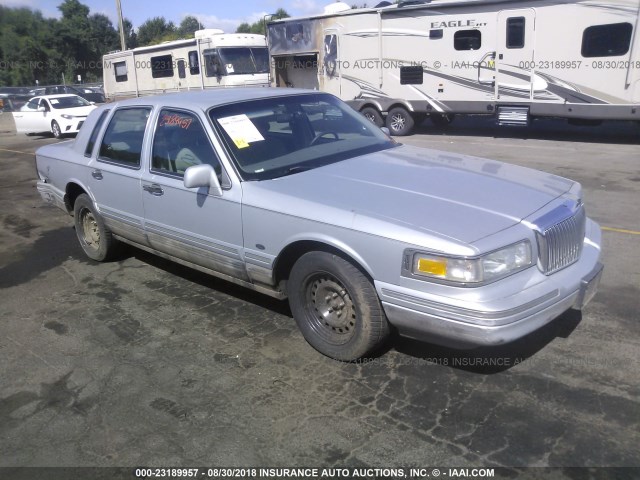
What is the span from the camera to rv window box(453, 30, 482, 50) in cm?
1333

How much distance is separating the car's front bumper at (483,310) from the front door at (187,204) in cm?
132

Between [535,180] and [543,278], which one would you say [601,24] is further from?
[543,278]

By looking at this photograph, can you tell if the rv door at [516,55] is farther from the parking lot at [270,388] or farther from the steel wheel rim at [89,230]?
the steel wheel rim at [89,230]

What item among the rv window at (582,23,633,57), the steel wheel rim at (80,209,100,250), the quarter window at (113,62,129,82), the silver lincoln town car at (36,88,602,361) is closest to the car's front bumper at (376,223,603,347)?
the silver lincoln town car at (36,88,602,361)

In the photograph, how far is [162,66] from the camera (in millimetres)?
22141

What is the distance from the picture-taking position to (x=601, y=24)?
11773mm

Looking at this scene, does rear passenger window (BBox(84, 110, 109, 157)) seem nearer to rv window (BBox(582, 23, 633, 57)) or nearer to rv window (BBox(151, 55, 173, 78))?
rv window (BBox(582, 23, 633, 57))

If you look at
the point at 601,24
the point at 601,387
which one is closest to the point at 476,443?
the point at 601,387

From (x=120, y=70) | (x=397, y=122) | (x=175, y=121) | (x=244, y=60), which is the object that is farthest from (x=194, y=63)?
(x=175, y=121)

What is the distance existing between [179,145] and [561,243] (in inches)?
115

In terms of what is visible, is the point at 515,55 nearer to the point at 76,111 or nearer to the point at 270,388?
the point at 270,388

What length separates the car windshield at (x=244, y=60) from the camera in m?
19.2

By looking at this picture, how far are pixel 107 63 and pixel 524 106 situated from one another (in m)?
19.2

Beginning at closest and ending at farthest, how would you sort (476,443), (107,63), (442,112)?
(476,443) < (442,112) < (107,63)
